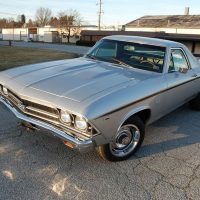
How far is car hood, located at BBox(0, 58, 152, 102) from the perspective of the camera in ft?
11.6

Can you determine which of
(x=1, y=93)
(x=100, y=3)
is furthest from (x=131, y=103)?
(x=100, y=3)

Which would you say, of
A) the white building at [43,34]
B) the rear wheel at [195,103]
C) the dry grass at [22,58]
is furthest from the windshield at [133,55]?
the white building at [43,34]

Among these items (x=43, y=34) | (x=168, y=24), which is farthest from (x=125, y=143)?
(x=43, y=34)

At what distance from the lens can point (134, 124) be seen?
12.7 ft

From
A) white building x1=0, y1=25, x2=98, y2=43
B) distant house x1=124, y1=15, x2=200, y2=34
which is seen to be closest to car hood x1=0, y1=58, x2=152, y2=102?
distant house x1=124, y1=15, x2=200, y2=34

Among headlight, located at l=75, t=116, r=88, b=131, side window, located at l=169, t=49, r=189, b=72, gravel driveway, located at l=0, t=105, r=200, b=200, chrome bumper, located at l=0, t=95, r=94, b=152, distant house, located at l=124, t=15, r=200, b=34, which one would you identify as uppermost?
distant house, located at l=124, t=15, r=200, b=34

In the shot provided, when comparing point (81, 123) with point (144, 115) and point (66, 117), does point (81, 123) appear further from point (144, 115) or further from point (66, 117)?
point (144, 115)

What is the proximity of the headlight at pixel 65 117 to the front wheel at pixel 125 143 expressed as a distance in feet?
1.81

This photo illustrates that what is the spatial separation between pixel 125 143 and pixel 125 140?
0.05 meters

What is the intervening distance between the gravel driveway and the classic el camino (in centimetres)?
30

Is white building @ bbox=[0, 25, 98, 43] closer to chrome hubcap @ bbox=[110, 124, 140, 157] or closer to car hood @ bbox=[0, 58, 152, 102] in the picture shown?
car hood @ bbox=[0, 58, 152, 102]

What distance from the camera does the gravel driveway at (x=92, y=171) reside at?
3166mm

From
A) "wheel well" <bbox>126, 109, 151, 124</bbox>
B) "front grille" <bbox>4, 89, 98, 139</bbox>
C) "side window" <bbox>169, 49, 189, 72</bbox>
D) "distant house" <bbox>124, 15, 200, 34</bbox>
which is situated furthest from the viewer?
"distant house" <bbox>124, 15, 200, 34</bbox>

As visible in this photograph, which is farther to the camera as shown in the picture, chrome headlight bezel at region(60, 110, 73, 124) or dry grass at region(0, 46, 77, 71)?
dry grass at region(0, 46, 77, 71)
